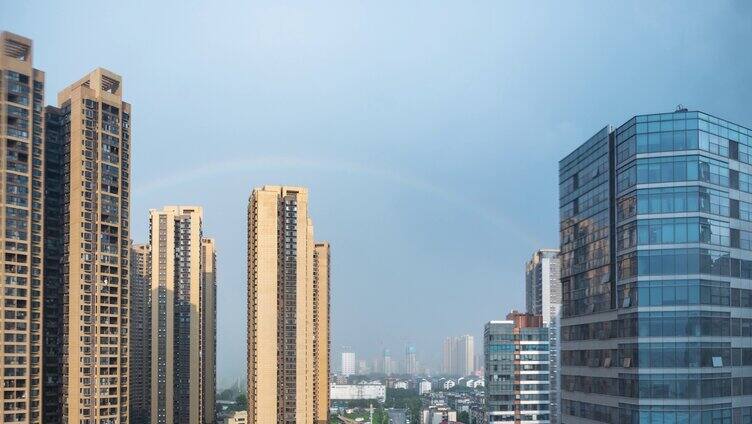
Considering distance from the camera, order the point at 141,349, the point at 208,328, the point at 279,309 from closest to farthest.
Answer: the point at 279,309 → the point at 141,349 → the point at 208,328

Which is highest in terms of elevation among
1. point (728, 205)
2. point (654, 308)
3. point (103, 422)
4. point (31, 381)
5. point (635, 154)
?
point (635, 154)

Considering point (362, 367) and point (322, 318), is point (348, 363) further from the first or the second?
point (322, 318)

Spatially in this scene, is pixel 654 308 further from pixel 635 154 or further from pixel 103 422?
pixel 103 422

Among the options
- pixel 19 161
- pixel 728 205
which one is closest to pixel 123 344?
pixel 19 161

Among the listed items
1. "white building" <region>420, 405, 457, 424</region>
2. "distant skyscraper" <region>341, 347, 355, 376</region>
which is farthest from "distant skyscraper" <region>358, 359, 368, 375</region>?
"white building" <region>420, 405, 457, 424</region>

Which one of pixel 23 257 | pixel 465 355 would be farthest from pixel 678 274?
pixel 465 355

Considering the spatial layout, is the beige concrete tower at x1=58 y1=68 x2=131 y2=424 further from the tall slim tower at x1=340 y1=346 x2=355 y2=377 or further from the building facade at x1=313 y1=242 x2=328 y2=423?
the tall slim tower at x1=340 y1=346 x2=355 y2=377

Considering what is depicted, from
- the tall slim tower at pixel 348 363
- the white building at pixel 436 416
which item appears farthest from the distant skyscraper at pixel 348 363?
the white building at pixel 436 416

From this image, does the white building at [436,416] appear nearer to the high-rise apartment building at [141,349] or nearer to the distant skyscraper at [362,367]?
the high-rise apartment building at [141,349]
